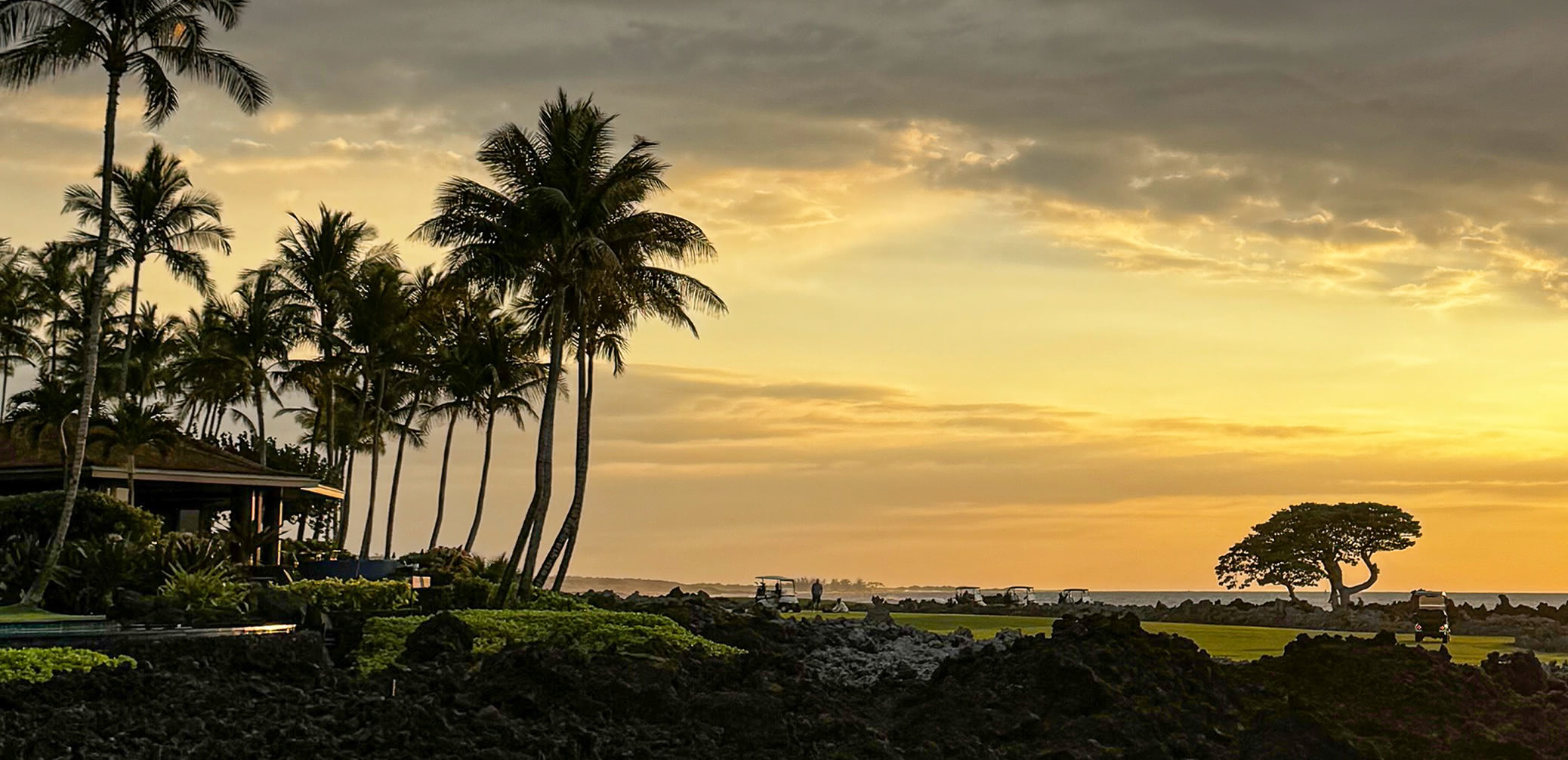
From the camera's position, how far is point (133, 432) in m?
30.4

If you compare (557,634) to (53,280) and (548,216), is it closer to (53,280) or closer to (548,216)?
(548,216)

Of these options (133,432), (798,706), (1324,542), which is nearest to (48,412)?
(133,432)

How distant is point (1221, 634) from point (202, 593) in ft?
70.1

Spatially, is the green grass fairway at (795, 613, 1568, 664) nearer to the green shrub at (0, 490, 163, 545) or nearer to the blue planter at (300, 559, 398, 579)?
the blue planter at (300, 559, 398, 579)

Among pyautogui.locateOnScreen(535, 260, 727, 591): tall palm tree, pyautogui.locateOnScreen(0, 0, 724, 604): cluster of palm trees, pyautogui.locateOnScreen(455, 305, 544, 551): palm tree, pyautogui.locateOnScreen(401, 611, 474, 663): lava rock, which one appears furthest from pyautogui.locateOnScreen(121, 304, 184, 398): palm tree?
pyautogui.locateOnScreen(401, 611, 474, 663): lava rock

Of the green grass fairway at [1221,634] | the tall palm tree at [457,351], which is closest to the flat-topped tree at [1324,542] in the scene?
the green grass fairway at [1221,634]

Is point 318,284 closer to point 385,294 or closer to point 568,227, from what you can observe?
point 385,294

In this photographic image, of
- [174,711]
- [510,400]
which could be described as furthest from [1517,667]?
[510,400]

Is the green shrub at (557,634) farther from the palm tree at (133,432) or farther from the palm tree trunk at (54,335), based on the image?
the palm tree trunk at (54,335)

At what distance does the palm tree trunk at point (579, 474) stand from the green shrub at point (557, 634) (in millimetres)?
10040

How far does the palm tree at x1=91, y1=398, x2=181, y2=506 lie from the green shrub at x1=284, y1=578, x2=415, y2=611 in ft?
31.5

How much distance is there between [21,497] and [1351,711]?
85.4 ft

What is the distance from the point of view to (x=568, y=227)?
28.9m

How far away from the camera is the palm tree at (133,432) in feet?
99.8
